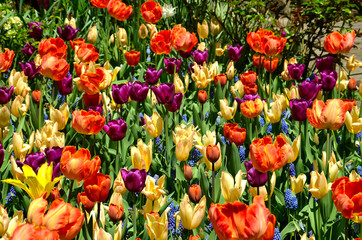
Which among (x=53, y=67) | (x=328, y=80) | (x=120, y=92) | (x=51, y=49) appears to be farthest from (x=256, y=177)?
(x=51, y=49)

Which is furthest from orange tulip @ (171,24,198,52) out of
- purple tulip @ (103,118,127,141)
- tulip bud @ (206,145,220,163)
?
tulip bud @ (206,145,220,163)

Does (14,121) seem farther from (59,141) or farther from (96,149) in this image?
(59,141)

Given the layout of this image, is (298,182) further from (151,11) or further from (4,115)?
(151,11)

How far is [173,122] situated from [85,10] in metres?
2.49

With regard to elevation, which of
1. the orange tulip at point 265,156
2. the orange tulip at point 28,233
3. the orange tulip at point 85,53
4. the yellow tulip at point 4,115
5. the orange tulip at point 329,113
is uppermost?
the orange tulip at point 28,233

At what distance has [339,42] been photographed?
9.98ft

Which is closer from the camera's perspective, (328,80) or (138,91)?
(138,91)

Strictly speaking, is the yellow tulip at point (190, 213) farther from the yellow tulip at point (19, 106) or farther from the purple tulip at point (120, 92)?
the yellow tulip at point (19, 106)

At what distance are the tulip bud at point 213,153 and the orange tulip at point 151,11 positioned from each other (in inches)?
85.9

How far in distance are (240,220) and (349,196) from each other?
0.47 metres

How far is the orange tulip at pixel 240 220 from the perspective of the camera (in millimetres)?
1178

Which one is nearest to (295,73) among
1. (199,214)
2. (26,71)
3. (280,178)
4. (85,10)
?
(280,178)

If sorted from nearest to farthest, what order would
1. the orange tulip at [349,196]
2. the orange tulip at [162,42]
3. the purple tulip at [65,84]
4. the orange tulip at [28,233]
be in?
the orange tulip at [28,233] < the orange tulip at [349,196] < the purple tulip at [65,84] < the orange tulip at [162,42]

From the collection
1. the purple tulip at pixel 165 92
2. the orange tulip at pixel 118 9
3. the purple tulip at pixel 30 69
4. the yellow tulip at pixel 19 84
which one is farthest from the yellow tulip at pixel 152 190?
the orange tulip at pixel 118 9
